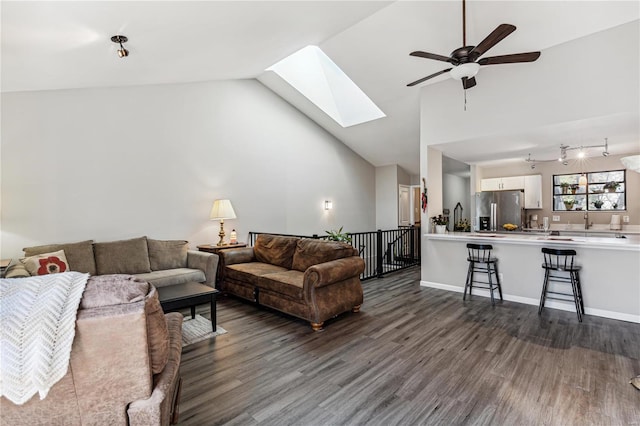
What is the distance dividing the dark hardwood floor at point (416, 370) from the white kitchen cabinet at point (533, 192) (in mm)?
3494

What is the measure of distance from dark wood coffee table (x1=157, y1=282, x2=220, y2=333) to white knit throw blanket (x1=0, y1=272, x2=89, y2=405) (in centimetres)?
203

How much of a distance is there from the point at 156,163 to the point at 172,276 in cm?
195

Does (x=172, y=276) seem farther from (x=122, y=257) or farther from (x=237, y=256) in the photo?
(x=237, y=256)

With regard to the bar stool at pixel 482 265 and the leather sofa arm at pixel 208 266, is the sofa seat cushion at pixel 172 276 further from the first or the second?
the bar stool at pixel 482 265

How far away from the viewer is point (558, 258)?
4.19m

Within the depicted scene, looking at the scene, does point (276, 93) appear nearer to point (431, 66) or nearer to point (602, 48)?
point (431, 66)

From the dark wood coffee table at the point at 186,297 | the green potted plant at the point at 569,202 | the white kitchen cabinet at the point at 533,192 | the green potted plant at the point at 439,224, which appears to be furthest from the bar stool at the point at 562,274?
the dark wood coffee table at the point at 186,297

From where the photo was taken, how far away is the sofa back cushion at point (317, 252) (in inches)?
159

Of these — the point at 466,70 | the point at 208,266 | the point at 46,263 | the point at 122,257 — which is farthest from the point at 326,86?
the point at 46,263

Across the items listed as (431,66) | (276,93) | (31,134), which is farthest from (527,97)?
(31,134)

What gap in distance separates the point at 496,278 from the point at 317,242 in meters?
2.78

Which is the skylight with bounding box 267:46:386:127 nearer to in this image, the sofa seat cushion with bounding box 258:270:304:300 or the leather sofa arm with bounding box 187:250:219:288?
the leather sofa arm with bounding box 187:250:219:288

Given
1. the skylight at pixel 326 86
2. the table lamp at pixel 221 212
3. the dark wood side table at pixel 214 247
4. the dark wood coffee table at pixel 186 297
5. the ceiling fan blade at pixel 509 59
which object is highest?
the skylight at pixel 326 86

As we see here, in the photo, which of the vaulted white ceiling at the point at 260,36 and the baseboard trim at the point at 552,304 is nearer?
the vaulted white ceiling at the point at 260,36
